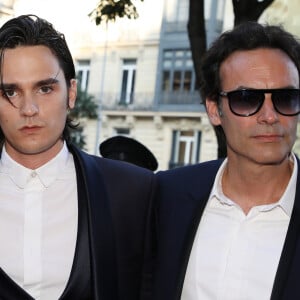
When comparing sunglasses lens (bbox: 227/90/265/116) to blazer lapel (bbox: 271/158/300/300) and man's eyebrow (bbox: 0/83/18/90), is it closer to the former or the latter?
blazer lapel (bbox: 271/158/300/300)

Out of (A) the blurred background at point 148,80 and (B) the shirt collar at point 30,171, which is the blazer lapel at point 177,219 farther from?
(A) the blurred background at point 148,80

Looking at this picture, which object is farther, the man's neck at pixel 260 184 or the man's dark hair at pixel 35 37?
the man's dark hair at pixel 35 37

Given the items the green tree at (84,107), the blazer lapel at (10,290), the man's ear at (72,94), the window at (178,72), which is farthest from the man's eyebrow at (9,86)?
the window at (178,72)

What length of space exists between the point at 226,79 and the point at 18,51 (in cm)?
95

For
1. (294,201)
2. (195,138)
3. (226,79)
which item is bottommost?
(195,138)

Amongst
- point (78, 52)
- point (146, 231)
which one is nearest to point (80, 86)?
point (78, 52)

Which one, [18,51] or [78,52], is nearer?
[18,51]

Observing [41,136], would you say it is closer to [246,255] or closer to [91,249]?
[91,249]

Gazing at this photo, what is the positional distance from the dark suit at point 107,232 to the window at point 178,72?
23.6 metres

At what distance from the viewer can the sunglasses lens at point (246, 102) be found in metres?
2.68

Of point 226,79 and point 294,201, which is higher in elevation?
point 226,79

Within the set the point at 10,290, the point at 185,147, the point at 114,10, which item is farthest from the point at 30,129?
the point at 185,147

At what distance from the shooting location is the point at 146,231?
3.04 meters

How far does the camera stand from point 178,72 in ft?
88.8
